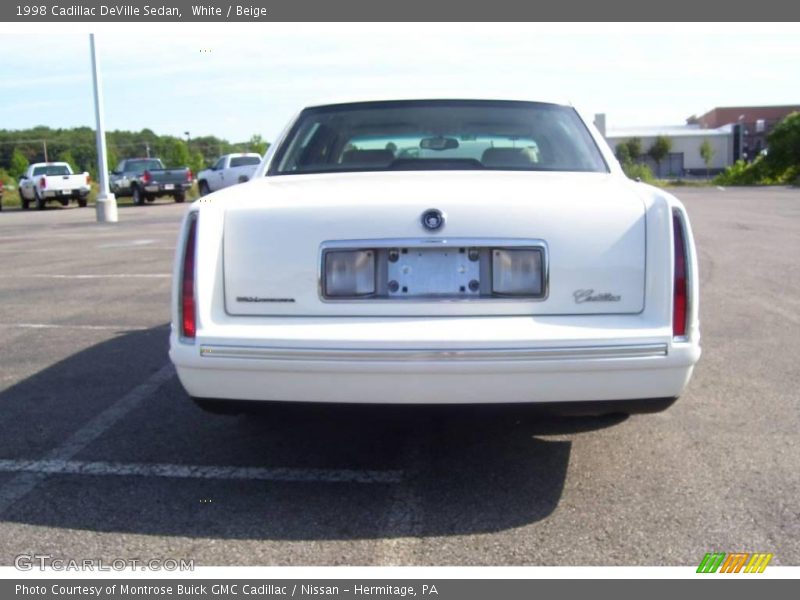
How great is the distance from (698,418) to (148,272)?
23.9 feet

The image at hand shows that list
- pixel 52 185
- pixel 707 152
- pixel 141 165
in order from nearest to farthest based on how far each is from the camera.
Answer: pixel 52 185, pixel 141 165, pixel 707 152

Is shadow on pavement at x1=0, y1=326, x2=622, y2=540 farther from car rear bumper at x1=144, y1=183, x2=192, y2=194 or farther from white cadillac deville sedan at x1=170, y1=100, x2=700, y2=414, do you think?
car rear bumper at x1=144, y1=183, x2=192, y2=194

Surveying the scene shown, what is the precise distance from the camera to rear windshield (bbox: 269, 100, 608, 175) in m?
4.58

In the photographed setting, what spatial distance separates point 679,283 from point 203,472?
211 cm

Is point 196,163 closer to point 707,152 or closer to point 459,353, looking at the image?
point 707,152

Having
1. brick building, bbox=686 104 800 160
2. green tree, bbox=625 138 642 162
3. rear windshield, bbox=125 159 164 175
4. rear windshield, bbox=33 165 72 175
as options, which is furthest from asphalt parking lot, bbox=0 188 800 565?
brick building, bbox=686 104 800 160

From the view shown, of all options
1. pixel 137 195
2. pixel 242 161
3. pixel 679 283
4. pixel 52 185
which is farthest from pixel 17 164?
pixel 679 283

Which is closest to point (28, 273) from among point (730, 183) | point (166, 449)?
point (166, 449)

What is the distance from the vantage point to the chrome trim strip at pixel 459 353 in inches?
126

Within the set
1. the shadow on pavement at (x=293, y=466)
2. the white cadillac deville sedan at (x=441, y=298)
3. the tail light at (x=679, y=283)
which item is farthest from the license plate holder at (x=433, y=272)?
the tail light at (x=679, y=283)

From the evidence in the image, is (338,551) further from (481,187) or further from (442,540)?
(481,187)

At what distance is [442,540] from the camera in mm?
3203

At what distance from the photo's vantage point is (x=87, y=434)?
4.43 meters

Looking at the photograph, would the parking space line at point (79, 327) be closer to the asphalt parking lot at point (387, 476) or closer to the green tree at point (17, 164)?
the asphalt parking lot at point (387, 476)
